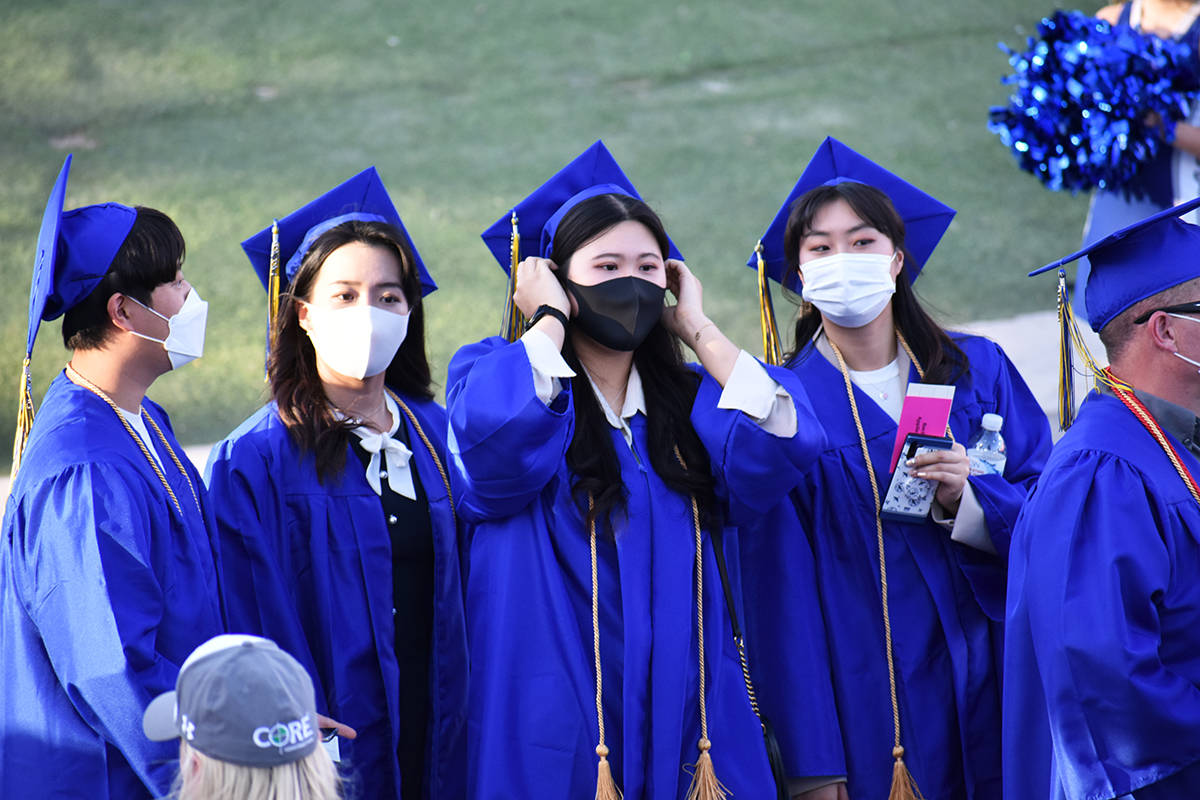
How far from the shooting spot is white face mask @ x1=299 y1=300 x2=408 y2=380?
12.0 ft

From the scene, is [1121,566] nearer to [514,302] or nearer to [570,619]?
[570,619]

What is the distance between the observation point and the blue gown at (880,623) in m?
3.63

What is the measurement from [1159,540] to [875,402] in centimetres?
110

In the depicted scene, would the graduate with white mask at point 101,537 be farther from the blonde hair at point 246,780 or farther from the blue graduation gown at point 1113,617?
the blue graduation gown at point 1113,617

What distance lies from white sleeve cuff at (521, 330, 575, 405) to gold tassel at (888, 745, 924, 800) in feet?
4.43

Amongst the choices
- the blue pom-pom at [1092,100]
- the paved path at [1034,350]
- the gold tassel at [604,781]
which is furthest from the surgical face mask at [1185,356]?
the paved path at [1034,350]

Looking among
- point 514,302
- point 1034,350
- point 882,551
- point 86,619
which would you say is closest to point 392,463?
point 514,302

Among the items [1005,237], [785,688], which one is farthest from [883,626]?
[1005,237]

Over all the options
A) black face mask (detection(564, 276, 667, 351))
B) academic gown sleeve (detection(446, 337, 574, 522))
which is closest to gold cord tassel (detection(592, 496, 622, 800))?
academic gown sleeve (detection(446, 337, 574, 522))

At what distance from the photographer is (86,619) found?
289cm

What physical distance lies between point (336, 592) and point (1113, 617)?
1.93 metres

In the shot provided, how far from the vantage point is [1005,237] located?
430 inches

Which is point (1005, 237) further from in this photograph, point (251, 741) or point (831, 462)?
point (251, 741)

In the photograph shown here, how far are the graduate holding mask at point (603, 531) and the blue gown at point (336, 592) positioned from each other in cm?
31
